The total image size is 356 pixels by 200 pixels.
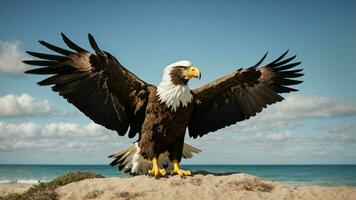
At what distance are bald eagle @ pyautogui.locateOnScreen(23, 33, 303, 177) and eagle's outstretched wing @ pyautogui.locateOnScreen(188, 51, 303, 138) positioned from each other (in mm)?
22

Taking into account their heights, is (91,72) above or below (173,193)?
above

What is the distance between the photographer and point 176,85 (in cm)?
768

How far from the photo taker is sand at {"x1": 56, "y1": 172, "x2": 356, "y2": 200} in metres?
7.61

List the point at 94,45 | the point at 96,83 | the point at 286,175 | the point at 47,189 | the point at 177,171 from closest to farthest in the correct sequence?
the point at 94,45 → the point at 96,83 → the point at 177,171 → the point at 47,189 → the point at 286,175

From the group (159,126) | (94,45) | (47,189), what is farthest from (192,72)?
(47,189)

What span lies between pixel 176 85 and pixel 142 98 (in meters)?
0.76

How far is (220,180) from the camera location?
8109 millimetres

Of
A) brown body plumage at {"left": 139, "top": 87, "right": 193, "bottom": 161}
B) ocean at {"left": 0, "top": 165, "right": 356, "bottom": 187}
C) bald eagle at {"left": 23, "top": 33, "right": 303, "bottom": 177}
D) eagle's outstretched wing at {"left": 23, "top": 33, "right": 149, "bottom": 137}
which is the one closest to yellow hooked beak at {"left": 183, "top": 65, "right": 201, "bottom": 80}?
bald eagle at {"left": 23, "top": 33, "right": 303, "bottom": 177}

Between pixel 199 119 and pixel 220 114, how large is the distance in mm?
464

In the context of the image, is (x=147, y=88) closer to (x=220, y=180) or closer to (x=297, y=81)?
(x=220, y=180)

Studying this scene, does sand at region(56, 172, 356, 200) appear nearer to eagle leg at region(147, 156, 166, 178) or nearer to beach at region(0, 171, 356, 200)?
beach at region(0, 171, 356, 200)

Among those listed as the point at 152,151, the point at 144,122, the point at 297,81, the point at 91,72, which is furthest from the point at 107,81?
the point at 297,81

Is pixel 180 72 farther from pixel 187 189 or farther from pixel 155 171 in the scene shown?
pixel 187 189

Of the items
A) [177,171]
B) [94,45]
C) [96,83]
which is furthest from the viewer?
[177,171]
